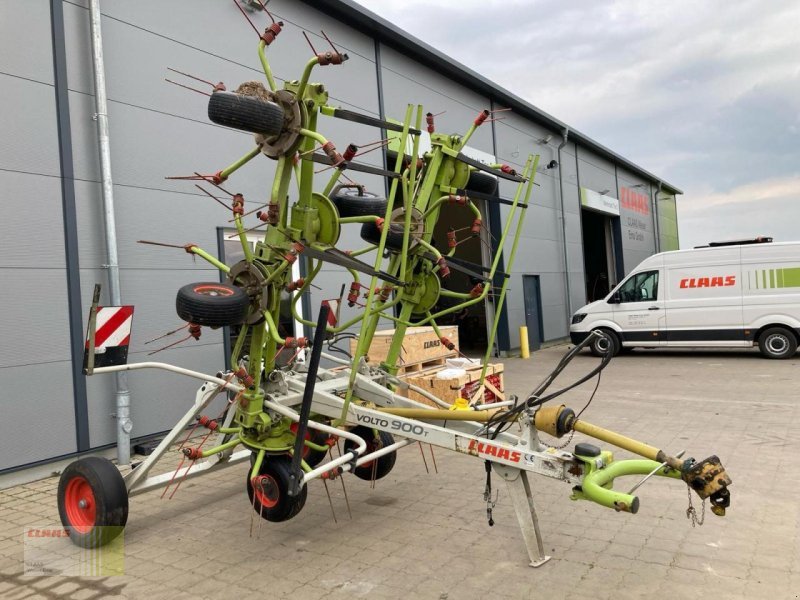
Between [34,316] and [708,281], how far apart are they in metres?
12.2

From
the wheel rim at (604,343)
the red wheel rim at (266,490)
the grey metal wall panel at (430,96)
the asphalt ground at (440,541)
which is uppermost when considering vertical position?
the grey metal wall panel at (430,96)

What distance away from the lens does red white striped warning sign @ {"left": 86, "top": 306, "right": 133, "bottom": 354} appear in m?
4.35

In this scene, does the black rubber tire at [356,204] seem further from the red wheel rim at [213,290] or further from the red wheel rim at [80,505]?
the red wheel rim at [80,505]

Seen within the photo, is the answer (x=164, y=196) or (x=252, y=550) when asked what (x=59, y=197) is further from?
(x=252, y=550)

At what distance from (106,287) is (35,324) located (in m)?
0.81

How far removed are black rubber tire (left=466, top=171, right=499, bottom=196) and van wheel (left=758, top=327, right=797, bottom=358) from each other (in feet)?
32.0

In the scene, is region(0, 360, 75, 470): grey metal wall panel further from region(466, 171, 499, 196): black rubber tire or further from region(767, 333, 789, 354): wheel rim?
region(767, 333, 789, 354): wheel rim

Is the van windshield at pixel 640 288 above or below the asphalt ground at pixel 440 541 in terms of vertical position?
above

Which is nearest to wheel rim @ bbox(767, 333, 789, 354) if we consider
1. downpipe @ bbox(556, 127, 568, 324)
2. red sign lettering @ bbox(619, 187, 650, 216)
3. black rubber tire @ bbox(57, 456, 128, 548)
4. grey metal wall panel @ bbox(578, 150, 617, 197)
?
downpipe @ bbox(556, 127, 568, 324)

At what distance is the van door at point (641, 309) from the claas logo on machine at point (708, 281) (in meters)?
0.53

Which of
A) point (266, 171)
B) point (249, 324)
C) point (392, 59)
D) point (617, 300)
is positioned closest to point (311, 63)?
point (249, 324)

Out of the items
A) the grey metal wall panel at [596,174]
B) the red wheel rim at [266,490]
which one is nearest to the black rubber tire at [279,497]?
the red wheel rim at [266,490]

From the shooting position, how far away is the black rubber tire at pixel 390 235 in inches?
187

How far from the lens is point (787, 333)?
40.4 feet
